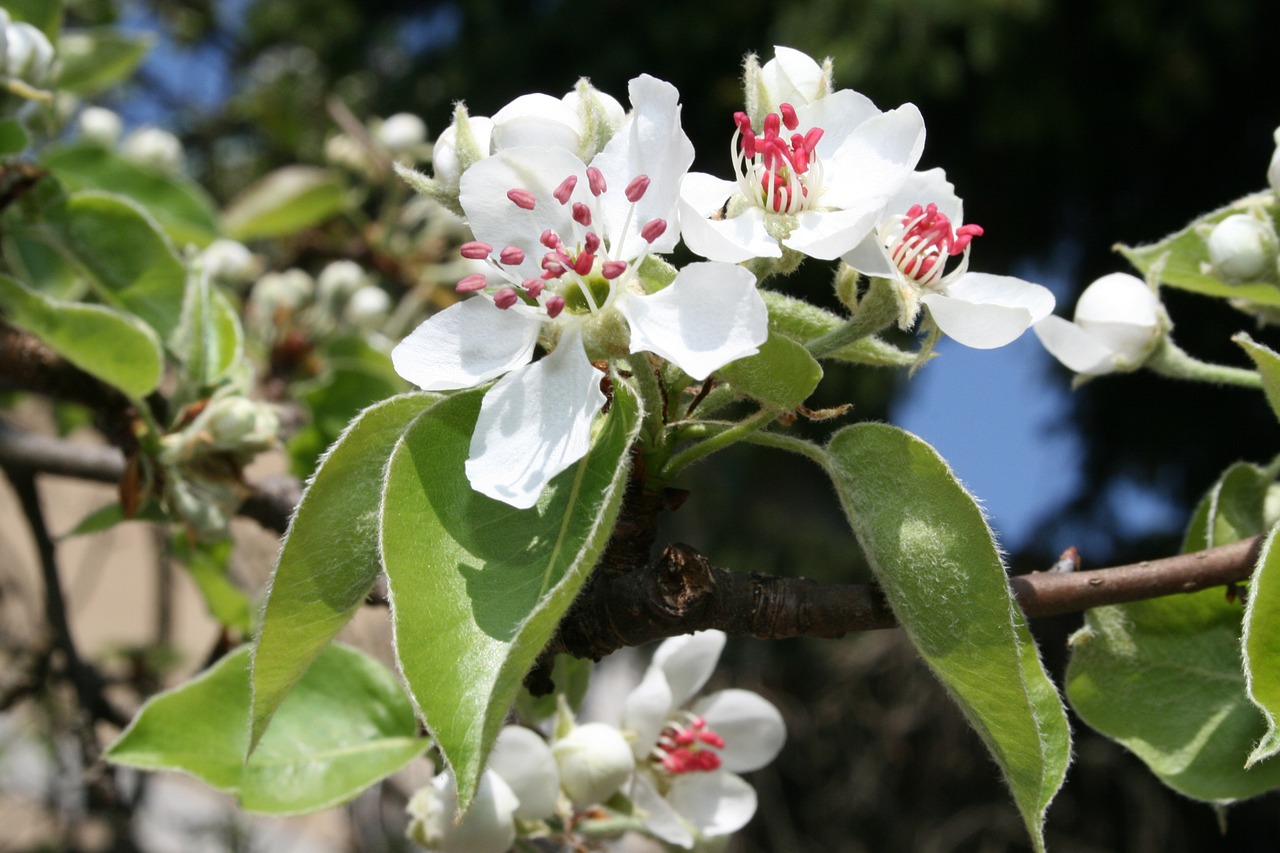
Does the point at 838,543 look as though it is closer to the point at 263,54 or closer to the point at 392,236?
the point at 392,236

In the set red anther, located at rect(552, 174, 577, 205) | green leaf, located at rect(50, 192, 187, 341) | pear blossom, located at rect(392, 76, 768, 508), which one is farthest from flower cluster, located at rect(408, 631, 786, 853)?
green leaf, located at rect(50, 192, 187, 341)

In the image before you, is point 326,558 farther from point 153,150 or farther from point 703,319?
point 153,150

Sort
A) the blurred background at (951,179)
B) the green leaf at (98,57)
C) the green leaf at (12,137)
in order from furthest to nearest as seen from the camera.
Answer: the blurred background at (951,179) < the green leaf at (98,57) < the green leaf at (12,137)

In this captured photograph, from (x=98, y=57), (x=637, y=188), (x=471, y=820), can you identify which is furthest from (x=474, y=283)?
(x=98, y=57)

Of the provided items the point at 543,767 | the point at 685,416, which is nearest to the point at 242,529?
the point at 543,767

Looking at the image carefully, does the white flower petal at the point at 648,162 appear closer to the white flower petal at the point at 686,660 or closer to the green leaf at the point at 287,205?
the white flower petal at the point at 686,660

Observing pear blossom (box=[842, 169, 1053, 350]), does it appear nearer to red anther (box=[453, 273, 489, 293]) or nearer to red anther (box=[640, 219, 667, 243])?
red anther (box=[640, 219, 667, 243])

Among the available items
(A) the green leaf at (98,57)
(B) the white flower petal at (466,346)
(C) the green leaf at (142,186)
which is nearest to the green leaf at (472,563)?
(B) the white flower petal at (466,346)
